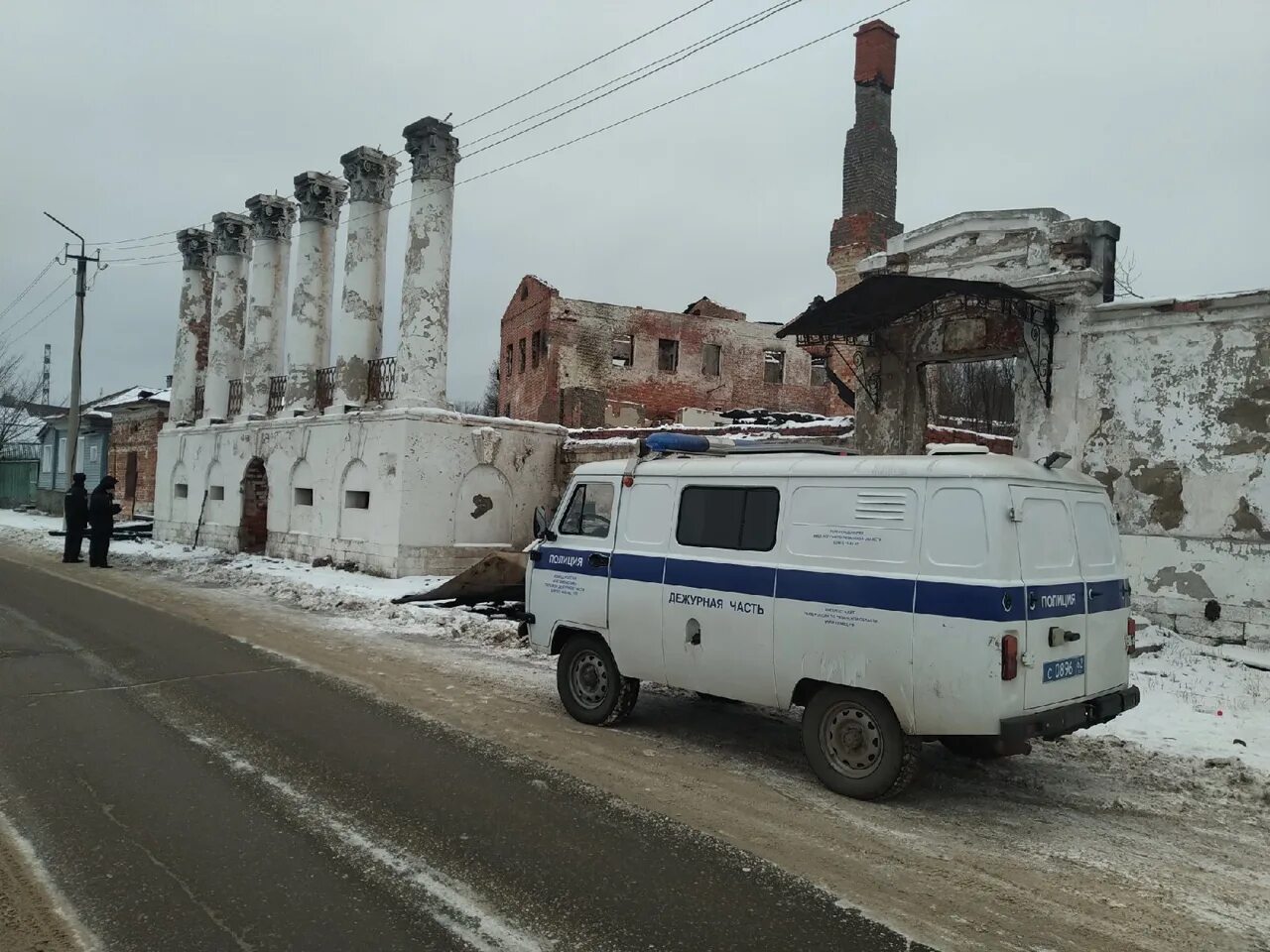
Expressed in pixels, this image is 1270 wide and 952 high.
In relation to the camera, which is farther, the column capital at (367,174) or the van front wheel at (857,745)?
the column capital at (367,174)

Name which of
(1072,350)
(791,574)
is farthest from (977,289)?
(791,574)

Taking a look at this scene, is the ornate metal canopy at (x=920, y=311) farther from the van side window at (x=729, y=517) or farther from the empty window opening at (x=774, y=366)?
the empty window opening at (x=774, y=366)

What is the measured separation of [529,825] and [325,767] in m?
1.77

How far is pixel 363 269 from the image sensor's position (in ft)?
71.5

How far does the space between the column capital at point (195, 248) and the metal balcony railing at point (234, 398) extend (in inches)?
222

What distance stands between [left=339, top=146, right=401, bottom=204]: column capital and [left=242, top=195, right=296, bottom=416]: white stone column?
4861mm

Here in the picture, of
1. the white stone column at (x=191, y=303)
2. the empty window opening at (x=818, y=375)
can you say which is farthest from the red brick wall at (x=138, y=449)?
the empty window opening at (x=818, y=375)

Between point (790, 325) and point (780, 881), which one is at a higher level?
point (790, 325)

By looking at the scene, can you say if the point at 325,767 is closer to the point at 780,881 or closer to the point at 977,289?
the point at 780,881

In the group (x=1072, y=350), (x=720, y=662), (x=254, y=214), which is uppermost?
(x=254, y=214)

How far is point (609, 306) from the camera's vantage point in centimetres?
3775

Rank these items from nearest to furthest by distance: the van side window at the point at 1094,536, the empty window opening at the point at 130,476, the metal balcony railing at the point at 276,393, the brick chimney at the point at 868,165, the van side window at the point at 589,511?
the van side window at the point at 1094,536 → the van side window at the point at 589,511 → the metal balcony railing at the point at 276,393 → the brick chimney at the point at 868,165 → the empty window opening at the point at 130,476

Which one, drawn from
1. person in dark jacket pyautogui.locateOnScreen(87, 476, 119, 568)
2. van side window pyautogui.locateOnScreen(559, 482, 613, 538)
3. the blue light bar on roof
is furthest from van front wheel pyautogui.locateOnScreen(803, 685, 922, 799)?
person in dark jacket pyautogui.locateOnScreen(87, 476, 119, 568)

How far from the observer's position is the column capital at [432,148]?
65.7 ft
